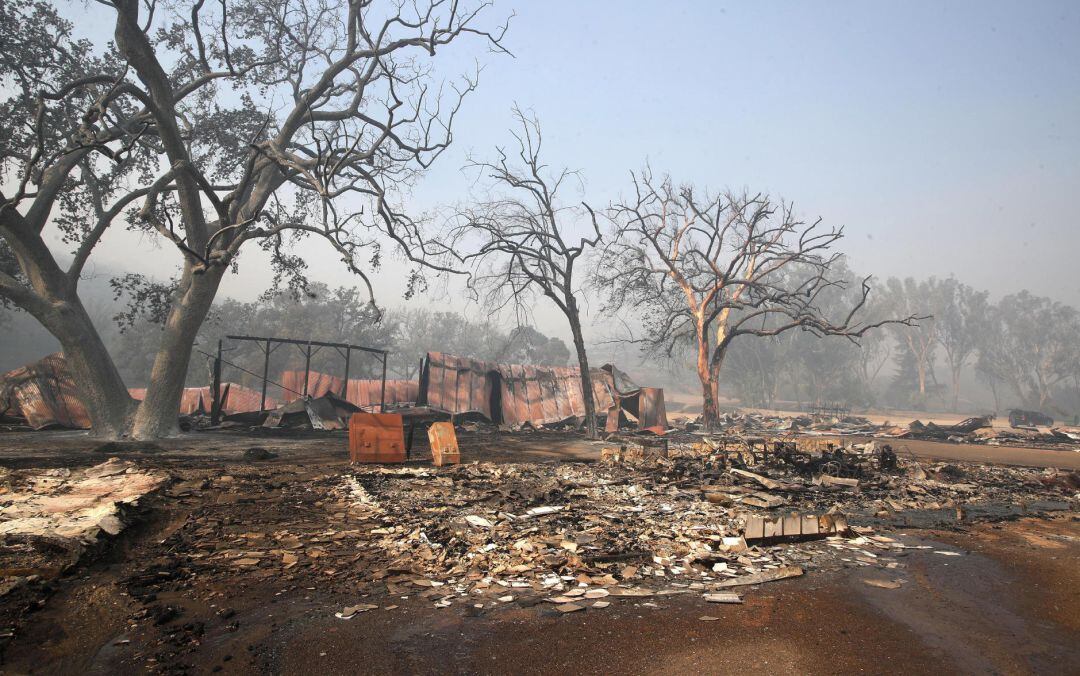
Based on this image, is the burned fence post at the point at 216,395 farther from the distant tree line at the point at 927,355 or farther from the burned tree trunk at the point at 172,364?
the distant tree line at the point at 927,355

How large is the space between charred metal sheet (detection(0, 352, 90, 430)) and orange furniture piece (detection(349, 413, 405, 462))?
10.2 metres

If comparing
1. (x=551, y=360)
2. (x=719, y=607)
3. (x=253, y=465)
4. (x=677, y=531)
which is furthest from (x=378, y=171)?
(x=551, y=360)

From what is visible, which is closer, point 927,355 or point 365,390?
point 365,390

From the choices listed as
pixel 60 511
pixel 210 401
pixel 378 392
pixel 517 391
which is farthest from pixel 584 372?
pixel 210 401

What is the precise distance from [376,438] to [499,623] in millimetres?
6114

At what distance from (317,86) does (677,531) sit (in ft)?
45.5

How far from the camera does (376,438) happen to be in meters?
8.93

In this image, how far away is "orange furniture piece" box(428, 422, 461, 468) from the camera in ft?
29.0

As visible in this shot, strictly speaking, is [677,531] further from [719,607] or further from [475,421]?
[475,421]

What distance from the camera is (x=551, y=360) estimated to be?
2094 inches

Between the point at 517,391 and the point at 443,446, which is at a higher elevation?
the point at 517,391

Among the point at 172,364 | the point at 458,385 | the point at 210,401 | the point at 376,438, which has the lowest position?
the point at 376,438

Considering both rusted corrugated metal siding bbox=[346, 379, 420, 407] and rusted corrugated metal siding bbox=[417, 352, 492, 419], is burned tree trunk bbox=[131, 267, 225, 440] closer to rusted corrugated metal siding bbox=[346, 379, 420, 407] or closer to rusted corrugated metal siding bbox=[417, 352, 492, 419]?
rusted corrugated metal siding bbox=[417, 352, 492, 419]

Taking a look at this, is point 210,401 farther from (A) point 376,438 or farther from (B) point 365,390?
(A) point 376,438
